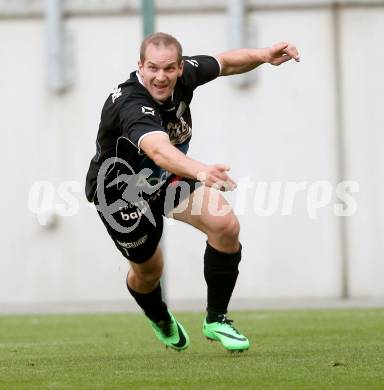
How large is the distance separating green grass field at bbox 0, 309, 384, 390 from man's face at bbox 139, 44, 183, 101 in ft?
4.93

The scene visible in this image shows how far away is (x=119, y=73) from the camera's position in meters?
17.6

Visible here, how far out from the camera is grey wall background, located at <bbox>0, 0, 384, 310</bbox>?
57.4 feet

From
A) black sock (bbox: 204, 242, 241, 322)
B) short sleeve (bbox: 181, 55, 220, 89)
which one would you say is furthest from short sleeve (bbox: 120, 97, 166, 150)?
black sock (bbox: 204, 242, 241, 322)

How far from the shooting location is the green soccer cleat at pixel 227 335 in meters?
7.01

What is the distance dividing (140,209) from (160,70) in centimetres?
95

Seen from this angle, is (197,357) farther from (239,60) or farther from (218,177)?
Result: (218,177)

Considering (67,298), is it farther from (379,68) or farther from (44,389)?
(44,389)

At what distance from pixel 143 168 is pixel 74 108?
1100 cm

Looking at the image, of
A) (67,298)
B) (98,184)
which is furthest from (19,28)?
(98,184)

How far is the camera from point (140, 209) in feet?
23.3

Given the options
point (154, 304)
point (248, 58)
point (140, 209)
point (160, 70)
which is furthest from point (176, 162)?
point (154, 304)

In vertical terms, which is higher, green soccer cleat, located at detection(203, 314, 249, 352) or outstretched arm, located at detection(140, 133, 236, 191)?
outstretched arm, located at detection(140, 133, 236, 191)

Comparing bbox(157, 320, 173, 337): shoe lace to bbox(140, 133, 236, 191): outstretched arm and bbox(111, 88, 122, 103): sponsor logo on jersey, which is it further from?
bbox(140, 133, 236, 191): outstretched arm

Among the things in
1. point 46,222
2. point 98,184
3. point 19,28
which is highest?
point 19,28
